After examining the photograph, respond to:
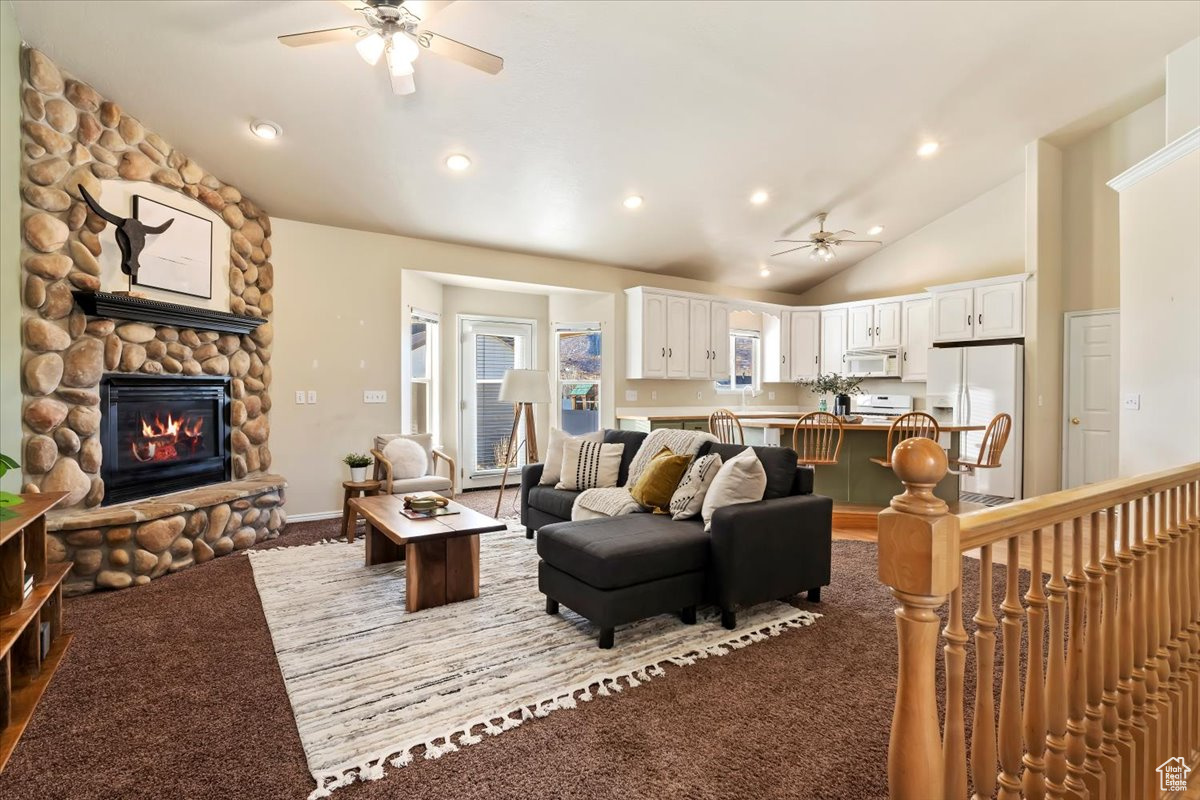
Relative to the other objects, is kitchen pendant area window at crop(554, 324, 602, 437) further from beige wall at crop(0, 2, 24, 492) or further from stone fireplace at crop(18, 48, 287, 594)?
beige wall at crop(0, 2, 24, 492)

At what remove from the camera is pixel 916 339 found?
6.92m

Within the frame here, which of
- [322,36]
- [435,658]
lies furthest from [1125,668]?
[322,36]

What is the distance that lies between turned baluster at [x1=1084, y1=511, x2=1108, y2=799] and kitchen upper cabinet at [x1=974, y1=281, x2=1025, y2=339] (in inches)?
215

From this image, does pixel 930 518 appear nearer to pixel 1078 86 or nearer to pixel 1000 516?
pixel 1000 516

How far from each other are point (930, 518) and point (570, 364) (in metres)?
6.23

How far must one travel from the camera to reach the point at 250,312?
466 centimetres

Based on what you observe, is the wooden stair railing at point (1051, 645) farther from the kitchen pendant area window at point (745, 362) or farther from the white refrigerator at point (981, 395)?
the kitchen pendant area window at point (745, 362)

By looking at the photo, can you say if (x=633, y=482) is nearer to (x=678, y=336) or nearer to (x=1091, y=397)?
(x=678, y=336)

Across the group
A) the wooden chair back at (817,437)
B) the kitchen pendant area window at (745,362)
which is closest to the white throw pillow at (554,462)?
the wooden chair back at (817,437)

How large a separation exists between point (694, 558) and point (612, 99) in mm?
3119

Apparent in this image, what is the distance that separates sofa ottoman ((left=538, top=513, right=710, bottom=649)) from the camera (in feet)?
8.33

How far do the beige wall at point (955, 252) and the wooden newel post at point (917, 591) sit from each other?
681 centimetres

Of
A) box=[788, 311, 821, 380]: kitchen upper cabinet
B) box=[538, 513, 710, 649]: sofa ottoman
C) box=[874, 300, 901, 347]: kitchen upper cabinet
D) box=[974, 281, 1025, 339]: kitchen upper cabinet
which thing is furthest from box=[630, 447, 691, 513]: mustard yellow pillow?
box=[788, 311, 821, 380]: kitchen upper cabinet

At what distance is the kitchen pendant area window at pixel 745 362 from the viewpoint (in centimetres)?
803
